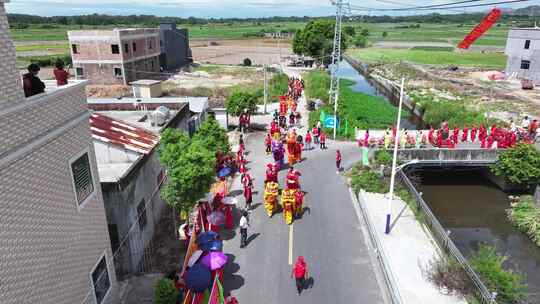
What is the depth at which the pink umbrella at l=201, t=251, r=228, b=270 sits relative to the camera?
11.4m

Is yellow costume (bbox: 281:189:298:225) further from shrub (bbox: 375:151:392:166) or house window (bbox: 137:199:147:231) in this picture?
shrub (bbox: 375:151:392:166)

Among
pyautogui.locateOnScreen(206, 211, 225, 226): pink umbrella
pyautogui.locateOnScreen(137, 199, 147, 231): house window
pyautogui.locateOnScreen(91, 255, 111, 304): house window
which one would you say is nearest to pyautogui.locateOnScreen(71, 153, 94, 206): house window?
pyautogui.locateOnScreen(91, 255, 111, 304): house window

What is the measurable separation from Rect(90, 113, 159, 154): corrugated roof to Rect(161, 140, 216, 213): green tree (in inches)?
100

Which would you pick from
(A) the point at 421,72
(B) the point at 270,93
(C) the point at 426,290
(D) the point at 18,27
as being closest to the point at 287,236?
(C) the point at 426,290

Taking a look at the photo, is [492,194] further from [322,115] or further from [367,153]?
[322,115]

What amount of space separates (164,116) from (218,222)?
6.84 m

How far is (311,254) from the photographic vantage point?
46.4 feet

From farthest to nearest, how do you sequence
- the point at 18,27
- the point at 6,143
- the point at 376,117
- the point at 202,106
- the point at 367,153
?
the point at 18,27 → the point at 376,117 → the point at 202,106 → the point at 367,153 → the point at 6,143

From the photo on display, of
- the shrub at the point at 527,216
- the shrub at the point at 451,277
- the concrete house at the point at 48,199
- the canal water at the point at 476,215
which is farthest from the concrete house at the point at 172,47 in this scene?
the shrub at the point at 451,277

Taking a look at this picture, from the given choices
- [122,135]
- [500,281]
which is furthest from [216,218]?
[500,281]

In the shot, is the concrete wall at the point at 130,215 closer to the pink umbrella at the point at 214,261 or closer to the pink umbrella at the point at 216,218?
the pink umbrella at the point at 216,218

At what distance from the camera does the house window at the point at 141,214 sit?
45.7ft

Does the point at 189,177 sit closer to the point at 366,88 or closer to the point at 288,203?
the point at 288,203

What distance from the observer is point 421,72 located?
6494 centimetres
